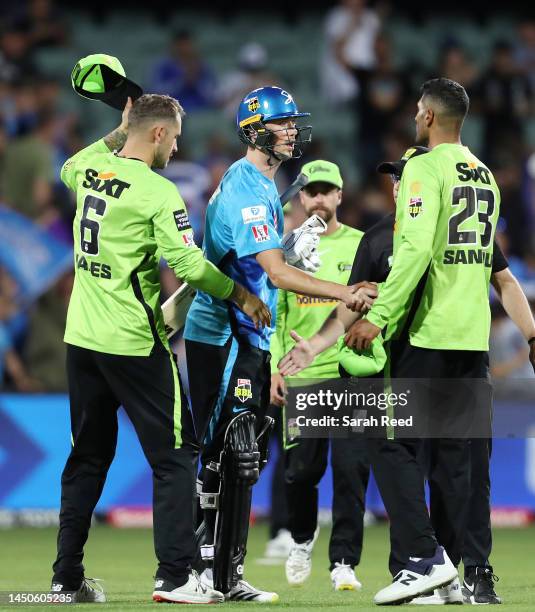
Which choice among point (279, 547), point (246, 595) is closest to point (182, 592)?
point (246, 595)

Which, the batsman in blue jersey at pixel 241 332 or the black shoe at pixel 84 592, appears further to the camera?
the batsman in blue jersey at pixel 241 332

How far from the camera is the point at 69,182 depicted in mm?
6516

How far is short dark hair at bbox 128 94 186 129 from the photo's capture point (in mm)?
6277

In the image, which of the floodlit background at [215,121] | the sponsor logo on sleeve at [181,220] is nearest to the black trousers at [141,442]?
the sponsor logo on sleeve at [181,220]

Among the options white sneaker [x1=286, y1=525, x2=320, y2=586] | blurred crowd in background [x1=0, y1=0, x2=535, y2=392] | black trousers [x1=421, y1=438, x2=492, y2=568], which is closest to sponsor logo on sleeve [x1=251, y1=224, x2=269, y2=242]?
black trousers [x1=421, y1=438, x2=492, y2=568]

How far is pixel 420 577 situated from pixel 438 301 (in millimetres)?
1309

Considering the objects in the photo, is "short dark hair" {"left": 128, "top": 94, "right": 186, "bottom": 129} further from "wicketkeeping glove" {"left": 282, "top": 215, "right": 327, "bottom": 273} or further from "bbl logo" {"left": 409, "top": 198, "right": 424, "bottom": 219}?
"bbl logo" {"left": 409, "top": 198, "right": 424, "bottom": 219}

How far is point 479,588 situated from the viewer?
251 inches

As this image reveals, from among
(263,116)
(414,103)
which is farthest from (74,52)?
(263,116)

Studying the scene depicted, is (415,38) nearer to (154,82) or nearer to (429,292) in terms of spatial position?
(154,82)

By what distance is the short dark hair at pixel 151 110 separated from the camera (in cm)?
628

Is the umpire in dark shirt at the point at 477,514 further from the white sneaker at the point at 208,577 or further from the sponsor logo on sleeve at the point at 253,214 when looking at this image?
the white sneaker at the point at 208,577

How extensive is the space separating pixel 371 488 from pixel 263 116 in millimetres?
6202

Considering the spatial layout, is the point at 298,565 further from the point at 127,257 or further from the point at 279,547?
the point at 127,257
